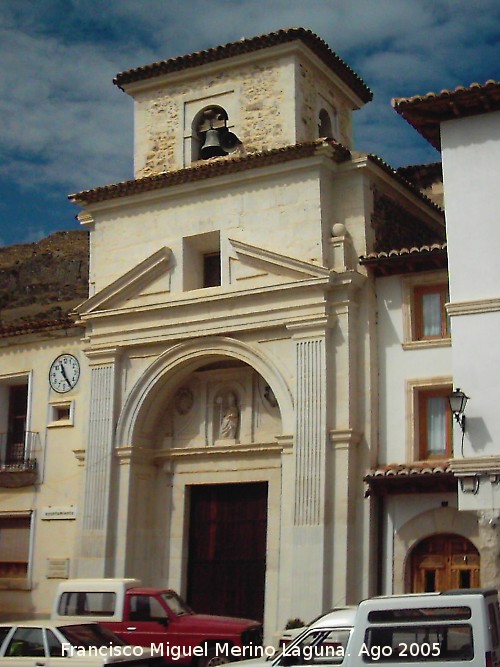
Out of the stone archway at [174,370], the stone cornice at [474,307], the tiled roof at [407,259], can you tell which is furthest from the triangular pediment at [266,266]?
the stone cornice at [474,307]

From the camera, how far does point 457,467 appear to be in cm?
1723

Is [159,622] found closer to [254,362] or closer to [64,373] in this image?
[254,362]

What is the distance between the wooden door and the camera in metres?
21.6

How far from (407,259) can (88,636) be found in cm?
1001

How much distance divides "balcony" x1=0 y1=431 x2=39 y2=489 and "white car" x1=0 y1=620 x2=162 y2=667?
11120 mm

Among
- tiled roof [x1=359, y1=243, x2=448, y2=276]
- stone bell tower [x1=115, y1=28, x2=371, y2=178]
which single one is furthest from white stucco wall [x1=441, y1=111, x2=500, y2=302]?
stone bell tower [x1=115, y1=28, x2=371, y2=178]

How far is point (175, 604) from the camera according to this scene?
17.3m

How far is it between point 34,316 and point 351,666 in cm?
4241

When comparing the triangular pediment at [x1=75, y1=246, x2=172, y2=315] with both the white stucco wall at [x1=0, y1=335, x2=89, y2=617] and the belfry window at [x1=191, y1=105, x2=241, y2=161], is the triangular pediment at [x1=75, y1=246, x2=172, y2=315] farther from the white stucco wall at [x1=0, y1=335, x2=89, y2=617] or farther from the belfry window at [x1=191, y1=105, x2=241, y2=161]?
the belfry window at [x1=191, y1=105, x2=241, y2=161]

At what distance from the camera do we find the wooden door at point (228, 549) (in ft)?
71.0

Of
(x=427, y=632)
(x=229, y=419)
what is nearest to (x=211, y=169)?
(x=229, y=419)

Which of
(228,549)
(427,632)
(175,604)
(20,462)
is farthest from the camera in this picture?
(20,462)

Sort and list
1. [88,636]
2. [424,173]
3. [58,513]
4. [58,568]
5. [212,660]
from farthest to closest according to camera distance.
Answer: [424,173], [58,513], [58,568], [212,660], [88,636]

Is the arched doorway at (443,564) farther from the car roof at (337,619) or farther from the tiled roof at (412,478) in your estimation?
the car roof at (337,619)
